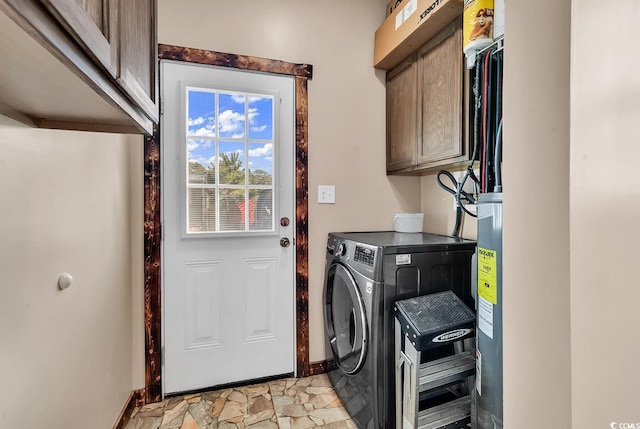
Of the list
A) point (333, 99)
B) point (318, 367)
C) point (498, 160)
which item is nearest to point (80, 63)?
point (498, 160)

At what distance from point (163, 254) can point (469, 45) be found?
203 centimetres

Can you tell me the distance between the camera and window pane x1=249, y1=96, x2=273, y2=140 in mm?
2047

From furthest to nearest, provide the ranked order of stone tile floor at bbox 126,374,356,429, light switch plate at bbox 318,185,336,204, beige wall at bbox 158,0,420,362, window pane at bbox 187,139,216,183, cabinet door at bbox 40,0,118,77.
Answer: light switch plate at bbox 318,185,336,204 < beige wall at bbox 158,0,420,362 < window pane at bbox 187,139,216,183 < stone tile floor at bbox 126,374,356,429 < cabinet door at bbox 40,0,118,77

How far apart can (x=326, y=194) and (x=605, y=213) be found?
184cm

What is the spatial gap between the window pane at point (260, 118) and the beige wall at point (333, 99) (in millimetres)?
292

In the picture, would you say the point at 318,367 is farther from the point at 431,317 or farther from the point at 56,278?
the point at 56,278

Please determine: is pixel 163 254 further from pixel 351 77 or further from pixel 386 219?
pixel 351 77

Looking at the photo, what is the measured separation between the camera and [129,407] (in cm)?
172

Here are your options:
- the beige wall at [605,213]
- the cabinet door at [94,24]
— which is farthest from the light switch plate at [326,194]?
the beige wall at [605,213]

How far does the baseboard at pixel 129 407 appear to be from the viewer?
62.5 inches

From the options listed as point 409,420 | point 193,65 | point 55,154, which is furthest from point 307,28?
point 409,420

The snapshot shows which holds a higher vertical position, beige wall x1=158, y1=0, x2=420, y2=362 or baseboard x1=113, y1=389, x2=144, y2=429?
beige wall x1=158, y1=0, x2=420, y2=362

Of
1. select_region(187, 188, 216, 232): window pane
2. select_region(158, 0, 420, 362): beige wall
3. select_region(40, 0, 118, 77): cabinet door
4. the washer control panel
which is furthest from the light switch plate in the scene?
select_region(40, 0, 118, 77): cabinet door

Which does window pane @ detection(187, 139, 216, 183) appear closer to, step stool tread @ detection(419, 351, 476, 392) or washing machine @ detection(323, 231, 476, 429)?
washing machine @ detection(323, 231, 476, 429)
